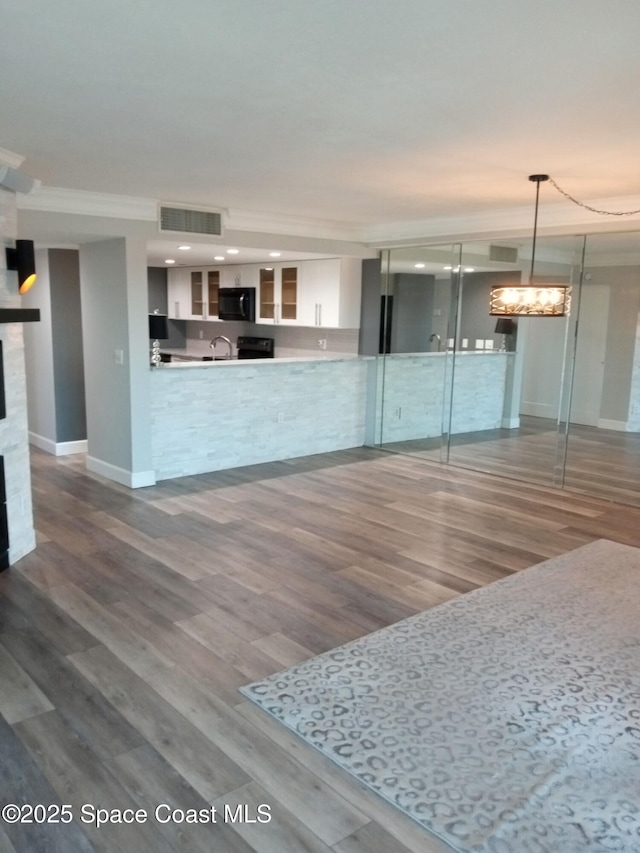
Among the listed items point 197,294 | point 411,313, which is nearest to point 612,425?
point 411,313

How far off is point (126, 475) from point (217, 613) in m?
2.71

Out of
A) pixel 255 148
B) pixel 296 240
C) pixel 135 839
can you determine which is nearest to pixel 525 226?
pixel 296 240

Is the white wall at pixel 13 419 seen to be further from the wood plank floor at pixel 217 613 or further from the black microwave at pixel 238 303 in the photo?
the black microwave at pixel 238 303

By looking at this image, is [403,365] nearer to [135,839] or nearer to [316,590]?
[316,590]

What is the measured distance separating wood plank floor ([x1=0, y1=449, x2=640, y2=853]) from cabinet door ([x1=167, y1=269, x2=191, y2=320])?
11.3 ft

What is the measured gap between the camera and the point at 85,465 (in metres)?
6.49

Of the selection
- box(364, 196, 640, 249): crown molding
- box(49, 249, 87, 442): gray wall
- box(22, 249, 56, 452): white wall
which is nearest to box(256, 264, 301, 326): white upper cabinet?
box(364, 196, 640, 249): crown molding

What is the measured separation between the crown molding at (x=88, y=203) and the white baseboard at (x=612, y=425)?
5373 mm

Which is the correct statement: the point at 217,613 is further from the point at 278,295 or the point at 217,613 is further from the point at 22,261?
the point at 278,295

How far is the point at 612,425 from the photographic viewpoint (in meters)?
7.48

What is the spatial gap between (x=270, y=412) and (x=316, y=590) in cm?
322

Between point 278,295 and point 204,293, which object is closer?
point 278,295

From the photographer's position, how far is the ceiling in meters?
2.08

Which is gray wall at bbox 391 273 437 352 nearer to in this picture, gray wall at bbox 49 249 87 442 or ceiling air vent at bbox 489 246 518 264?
ceiling air vent at bbox 489 246 518 264
